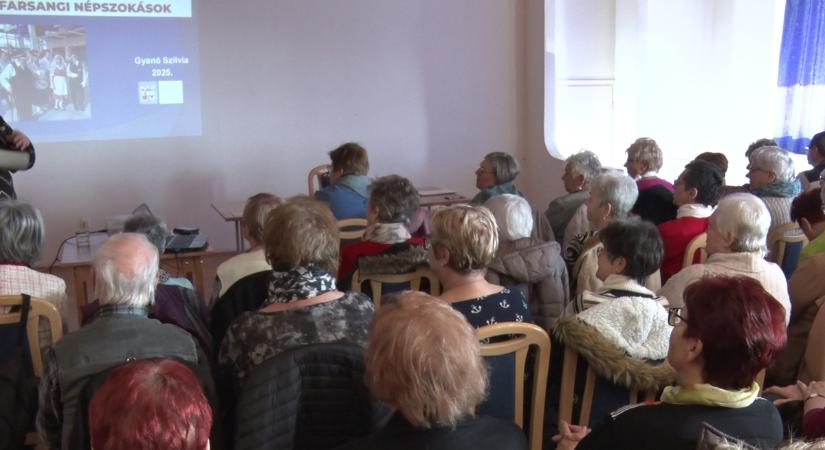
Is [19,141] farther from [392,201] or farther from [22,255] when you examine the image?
[392,201]

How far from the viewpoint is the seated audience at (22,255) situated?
104 inches

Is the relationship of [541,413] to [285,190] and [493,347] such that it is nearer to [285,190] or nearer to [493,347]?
[493,347]

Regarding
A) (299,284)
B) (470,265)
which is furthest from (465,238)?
(299,284)

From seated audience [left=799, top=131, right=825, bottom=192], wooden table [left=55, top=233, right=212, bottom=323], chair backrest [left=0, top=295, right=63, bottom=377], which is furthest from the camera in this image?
seated audience [left=799, top=131, right=825, bottom=192]

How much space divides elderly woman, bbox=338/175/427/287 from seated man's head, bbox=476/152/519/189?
1275 millimetres

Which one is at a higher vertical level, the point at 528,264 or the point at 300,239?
the point at 300,239

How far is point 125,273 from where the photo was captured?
2041 millimetres

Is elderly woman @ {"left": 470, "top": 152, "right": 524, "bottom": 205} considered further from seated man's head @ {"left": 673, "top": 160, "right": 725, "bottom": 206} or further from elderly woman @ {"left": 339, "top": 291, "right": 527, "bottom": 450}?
elderly woman @ {"left": 339, "top": 291, "right": 527, "bottom": 450}

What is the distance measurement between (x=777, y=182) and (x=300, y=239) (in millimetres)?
2879

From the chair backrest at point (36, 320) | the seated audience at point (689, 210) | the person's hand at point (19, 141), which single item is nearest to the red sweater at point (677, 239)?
the seated audience at point (689, 210)

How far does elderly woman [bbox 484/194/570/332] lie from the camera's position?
9.46 feet

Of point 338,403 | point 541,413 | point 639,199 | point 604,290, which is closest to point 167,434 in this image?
point 338,403

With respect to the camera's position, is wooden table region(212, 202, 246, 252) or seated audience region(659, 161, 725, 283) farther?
wooden table region(212, 202, 246, 252)

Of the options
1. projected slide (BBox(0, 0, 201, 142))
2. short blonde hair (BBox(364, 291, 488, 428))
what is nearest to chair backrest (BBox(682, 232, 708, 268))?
short blonde hair (BBox(364, 291, 488, 428))
